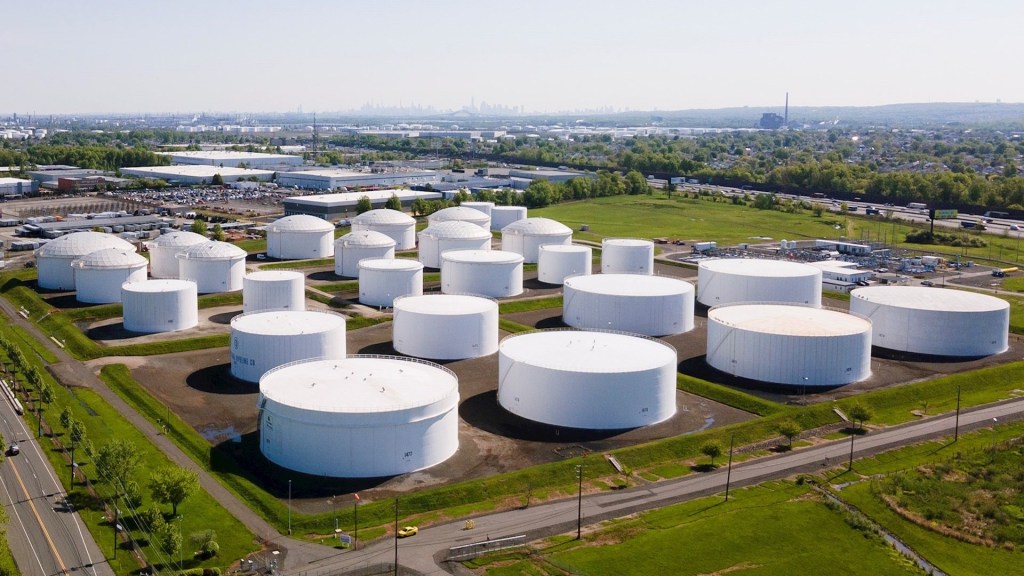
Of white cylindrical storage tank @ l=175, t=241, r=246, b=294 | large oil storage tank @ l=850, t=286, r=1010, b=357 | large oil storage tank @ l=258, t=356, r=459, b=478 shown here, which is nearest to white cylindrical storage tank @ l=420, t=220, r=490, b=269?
white cylindrical storage tank @ l=175, t=241, r=246, b=294

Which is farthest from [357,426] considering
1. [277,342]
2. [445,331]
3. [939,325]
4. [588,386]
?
[939,325]

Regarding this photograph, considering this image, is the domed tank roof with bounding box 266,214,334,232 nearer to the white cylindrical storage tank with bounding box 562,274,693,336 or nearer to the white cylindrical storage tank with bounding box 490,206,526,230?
the white cylindrical storage tank with bounding box 490,206,526,230

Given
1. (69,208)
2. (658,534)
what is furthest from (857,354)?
A: (69,208)

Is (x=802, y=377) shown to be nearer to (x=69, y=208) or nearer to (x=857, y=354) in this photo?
(x=857, y=354)

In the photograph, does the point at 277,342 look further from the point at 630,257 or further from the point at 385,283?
the point at 630,257

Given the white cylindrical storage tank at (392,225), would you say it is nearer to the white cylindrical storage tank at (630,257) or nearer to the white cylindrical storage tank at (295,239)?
the white cylindrical storage tank at (295,239)

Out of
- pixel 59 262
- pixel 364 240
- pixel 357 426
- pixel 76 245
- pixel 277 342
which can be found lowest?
pixel 357 426
